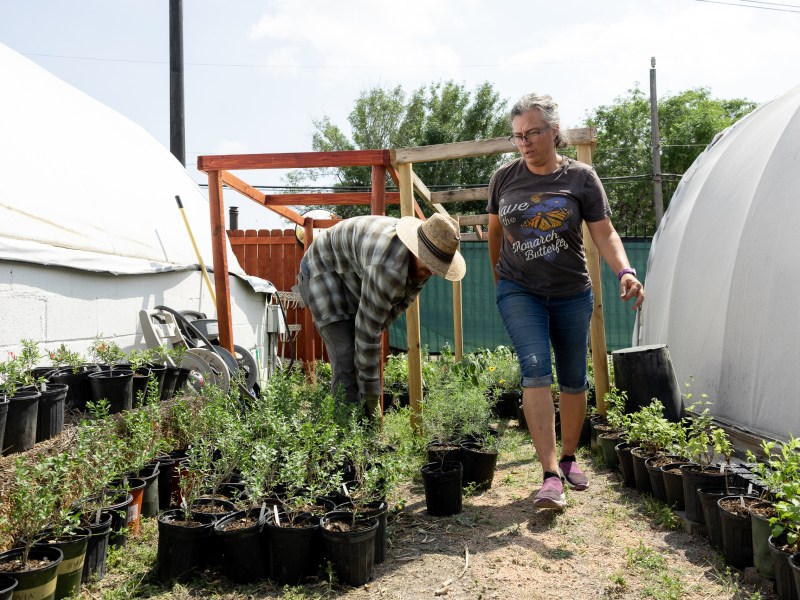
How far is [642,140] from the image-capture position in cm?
3189

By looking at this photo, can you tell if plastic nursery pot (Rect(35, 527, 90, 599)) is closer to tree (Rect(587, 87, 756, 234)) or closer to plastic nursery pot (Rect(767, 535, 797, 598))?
plastic nursery pot (Rect(767, 535, 797, 598))

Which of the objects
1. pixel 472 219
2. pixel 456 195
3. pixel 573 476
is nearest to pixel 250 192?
pixel 456 195

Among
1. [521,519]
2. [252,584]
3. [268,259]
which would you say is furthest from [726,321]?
[268,259]

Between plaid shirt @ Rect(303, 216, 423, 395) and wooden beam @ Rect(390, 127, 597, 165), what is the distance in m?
1.24

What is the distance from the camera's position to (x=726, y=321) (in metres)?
4.59

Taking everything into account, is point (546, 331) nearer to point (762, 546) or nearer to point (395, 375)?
point (762, 546)

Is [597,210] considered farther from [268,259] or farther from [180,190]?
[268,259]

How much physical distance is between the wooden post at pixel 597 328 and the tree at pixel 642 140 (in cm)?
2745

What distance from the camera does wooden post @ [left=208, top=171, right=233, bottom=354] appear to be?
5.20 meters

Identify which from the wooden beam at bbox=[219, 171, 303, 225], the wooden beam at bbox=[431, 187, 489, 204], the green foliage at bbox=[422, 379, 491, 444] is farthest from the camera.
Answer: the wooden beam at bbox=[431, 187, 489, 204]

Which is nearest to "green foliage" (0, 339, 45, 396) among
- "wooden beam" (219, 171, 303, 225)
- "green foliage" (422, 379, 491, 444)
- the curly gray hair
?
"green foliage" (422, 379, 491, 444)

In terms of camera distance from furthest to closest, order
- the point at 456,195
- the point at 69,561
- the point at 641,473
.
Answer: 1. the point at 456,195
2. the point at 641,473
3. the point at 69,561

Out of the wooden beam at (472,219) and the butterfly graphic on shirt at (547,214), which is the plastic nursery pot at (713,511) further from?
the wooden beam at (472,219)

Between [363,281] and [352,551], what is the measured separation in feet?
4.96
